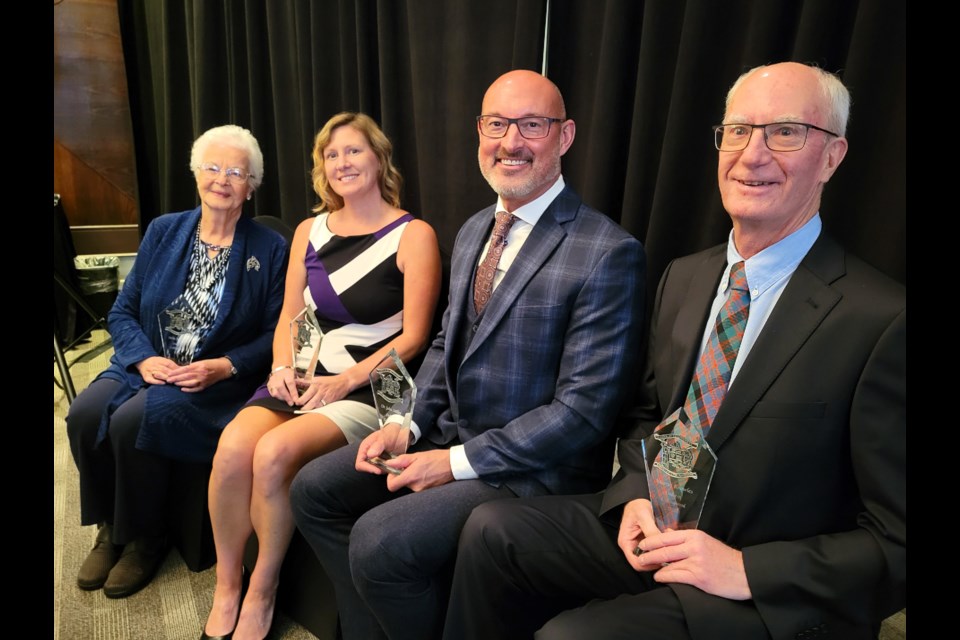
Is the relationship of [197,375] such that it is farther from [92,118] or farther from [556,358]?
[92,118]

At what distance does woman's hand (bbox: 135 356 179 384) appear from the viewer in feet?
6.40

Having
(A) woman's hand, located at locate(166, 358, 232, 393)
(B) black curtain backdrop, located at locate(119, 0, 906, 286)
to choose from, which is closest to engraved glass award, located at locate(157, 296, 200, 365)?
(A) woman's hand, located at locate(166, 358, 232, 393)

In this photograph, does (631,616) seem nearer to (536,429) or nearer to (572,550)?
(572,550)

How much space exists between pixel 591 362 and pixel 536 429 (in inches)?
7.8

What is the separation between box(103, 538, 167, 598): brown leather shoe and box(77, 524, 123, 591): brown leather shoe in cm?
2

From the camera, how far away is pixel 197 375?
193 centimetres

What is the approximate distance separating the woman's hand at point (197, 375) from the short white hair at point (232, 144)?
2.33ft

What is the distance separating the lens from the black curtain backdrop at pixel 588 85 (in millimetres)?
1445

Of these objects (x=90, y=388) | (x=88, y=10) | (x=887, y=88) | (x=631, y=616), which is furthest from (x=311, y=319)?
(x=88, y=10)

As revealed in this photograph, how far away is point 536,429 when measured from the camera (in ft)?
4.53

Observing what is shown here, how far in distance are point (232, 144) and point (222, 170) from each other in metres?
0.13

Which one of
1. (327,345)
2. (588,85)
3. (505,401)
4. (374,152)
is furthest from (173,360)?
(588,85)

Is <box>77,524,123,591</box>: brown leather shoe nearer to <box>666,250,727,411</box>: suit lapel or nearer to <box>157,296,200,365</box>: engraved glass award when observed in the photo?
<box>157,296,200,365</box>: engraved glass award

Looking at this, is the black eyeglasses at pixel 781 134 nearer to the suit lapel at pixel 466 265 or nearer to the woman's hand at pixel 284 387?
the suit lapel at pixel 466 265
